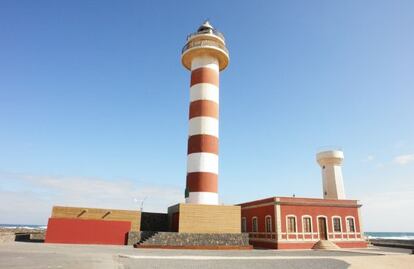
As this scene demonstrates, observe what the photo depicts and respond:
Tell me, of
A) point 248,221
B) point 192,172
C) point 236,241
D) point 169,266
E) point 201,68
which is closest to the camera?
point 169,266

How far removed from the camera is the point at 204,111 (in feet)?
80.4

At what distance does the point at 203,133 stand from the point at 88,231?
10.8 meters

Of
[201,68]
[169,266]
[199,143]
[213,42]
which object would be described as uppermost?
[213,42]

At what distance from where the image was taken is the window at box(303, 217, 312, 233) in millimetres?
24938

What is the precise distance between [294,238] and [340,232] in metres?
4.86

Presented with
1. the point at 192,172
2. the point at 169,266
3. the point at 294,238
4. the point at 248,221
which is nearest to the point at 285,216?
the point at 294,238

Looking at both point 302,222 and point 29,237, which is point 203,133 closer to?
point 302,222

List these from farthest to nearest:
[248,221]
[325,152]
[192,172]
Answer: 1. [325,152]
2. [248,221]
3. [192,172]

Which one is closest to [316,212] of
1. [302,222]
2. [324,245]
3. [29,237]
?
[302,222]

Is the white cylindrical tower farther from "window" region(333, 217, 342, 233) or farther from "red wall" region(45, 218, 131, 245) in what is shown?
"red wall" region(45, 218, 131, 245)

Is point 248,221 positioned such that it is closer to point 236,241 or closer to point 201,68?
point 236,241

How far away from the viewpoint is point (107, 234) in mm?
22625

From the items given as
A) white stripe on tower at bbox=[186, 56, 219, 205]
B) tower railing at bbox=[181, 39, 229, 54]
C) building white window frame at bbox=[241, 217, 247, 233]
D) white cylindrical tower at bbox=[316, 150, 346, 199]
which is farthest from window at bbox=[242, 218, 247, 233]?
tower railing at bbox=[181, 39, 229, 54]

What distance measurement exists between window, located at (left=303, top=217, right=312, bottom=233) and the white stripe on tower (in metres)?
7.50
